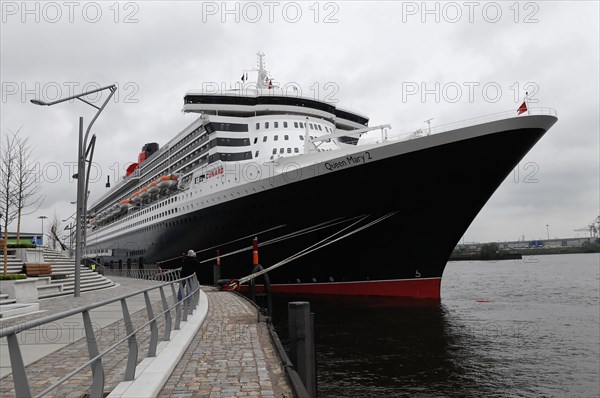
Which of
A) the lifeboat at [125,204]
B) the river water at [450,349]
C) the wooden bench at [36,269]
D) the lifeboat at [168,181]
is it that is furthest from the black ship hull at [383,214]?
the lifeboat at [125,204]

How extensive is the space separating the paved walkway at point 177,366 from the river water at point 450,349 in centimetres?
255

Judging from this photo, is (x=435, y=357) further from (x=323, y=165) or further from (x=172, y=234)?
(x=172, y=234)

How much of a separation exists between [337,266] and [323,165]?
4926 millimetres

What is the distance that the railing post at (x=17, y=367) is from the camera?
106 inches

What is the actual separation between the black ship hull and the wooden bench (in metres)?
8.11

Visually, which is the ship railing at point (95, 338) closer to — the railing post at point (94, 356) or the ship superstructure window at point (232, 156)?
the railing post at point (94, 356)

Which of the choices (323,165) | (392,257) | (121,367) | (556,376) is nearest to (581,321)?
(392,257)

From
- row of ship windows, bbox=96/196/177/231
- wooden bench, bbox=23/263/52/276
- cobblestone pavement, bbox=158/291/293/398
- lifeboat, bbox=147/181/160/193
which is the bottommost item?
cobblestone pavement, bbox=158/291/293/398

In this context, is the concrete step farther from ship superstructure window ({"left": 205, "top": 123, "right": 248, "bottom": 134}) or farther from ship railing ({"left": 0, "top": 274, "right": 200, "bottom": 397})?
ship superstructure window ({"left": 205, "top": 123, "right": 248, "bottom": 134})

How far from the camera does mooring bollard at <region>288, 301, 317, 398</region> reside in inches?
247

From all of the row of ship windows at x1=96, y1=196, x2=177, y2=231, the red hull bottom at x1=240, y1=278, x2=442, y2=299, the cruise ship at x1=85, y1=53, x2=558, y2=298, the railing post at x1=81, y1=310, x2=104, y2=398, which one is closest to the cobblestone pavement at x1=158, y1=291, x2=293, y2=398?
the railing post at x1=81, y1=310, x2=104, y2=398

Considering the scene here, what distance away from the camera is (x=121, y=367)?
5.15m

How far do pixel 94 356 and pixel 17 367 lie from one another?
3.95 ft

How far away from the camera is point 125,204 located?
44.8 m
